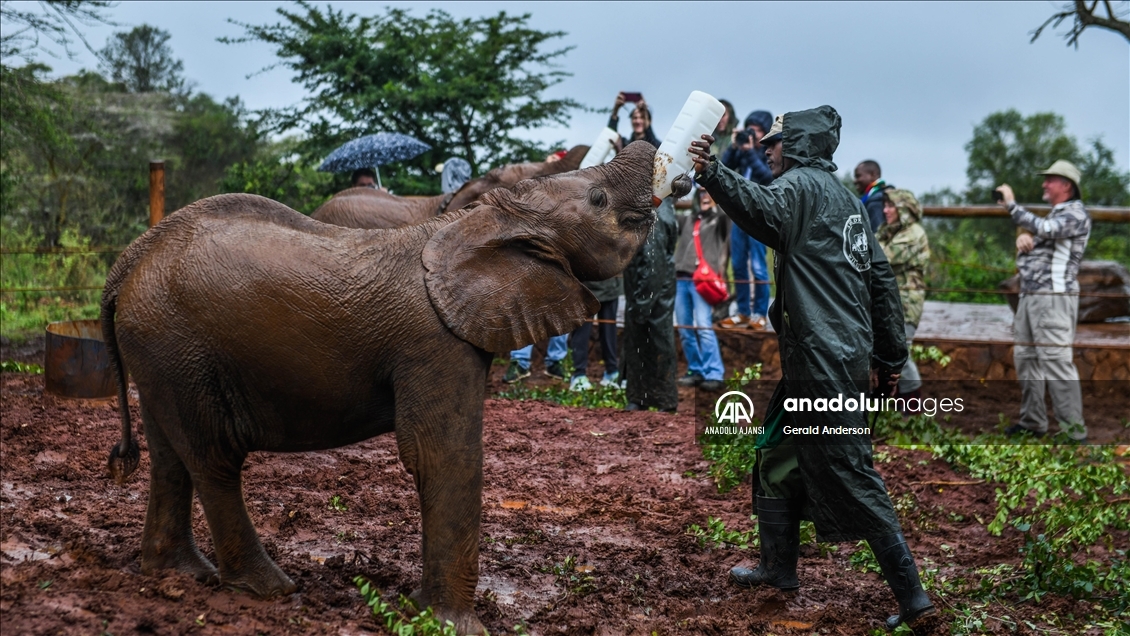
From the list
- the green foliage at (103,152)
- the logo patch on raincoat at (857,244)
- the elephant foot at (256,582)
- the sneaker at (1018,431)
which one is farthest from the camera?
the green foliage at (103,152)

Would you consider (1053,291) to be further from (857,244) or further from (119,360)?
(119,360)

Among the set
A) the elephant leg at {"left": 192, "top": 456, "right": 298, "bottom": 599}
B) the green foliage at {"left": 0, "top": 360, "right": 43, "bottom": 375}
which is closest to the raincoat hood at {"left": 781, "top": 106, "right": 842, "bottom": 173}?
the elephant leg at {"left": 192, "top": 456, "right": 298, "bottom": 599}

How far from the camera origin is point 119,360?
14.4ft

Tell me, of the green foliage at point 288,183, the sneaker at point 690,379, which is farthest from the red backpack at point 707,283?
the green foliage at point 288,183

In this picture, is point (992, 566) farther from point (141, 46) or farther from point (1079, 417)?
point (141, 46)

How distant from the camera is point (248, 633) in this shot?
3.79m

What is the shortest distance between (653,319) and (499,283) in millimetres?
4720

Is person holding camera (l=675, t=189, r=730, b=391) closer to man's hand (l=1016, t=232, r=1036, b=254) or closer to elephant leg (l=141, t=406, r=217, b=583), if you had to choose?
man's hand (l=1016, t=232, r=1036, b=254)

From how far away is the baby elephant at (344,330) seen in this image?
398 cm

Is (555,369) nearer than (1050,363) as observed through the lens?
No

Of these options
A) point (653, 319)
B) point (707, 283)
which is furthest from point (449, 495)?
point (707, 283)

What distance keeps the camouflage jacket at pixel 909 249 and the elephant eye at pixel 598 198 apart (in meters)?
5.77

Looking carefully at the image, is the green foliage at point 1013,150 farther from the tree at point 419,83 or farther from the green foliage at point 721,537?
the green foliage at point 721,537

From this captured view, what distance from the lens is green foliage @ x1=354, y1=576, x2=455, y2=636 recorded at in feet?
12.8
